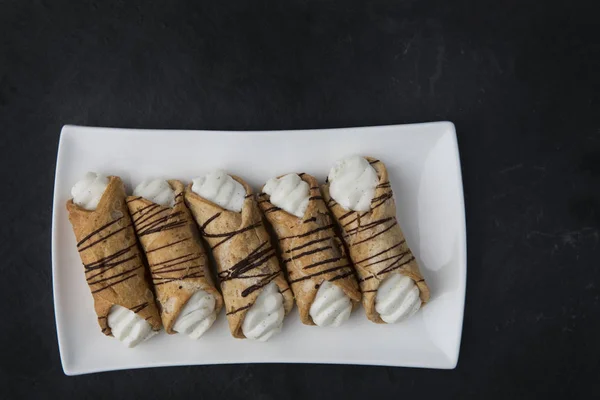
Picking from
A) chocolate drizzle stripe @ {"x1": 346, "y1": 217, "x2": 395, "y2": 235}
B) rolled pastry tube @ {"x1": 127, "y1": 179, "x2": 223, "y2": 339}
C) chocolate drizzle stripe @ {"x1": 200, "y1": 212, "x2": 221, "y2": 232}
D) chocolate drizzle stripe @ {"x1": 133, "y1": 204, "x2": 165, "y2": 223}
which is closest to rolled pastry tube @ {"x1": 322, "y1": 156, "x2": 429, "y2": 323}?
chocolate drizzle stripe @ {"x1": 346, "y1": 217, "x2": 395, "y2": 235}

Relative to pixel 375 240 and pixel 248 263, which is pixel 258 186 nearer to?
pixel 248 263

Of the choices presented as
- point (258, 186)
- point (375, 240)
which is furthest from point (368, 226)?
point (258, 186)

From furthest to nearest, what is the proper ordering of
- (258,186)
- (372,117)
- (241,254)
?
(372,117) → (258,186) → (241,254)

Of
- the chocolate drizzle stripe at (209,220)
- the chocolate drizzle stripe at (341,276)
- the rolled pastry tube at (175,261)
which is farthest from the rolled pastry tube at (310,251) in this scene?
the rolled pastry tube at (175,261)

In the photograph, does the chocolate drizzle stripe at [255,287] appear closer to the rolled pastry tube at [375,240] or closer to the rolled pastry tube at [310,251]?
the rolled pastry tube at [310,251]

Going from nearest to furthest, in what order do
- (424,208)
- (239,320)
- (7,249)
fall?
(239,320)
(424,208)
(7,249)

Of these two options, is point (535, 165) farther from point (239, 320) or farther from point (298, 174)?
point (239, 320)

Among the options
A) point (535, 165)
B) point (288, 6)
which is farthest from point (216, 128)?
point (535, 165)
